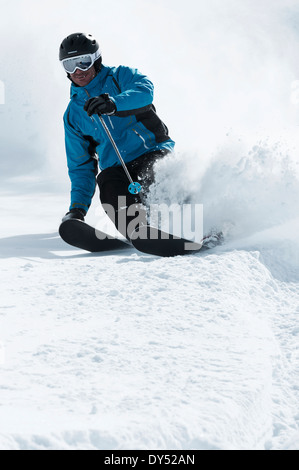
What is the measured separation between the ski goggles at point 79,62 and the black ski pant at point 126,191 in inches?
32.4

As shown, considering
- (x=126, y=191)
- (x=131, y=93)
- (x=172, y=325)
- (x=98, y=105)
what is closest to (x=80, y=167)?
(x=126, y=191)

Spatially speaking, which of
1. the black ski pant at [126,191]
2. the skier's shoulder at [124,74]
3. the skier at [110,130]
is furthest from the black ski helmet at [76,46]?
the black ski pant at [126,191]

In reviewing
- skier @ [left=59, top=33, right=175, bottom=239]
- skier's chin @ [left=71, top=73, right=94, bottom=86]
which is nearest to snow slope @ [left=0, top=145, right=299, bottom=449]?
skier @ [left=59, top=33, right=175, bottom=239]

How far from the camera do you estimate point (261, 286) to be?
9.47ft

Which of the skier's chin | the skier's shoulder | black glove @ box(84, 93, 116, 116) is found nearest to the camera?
black glove @ box(84, 93, 116, 116)

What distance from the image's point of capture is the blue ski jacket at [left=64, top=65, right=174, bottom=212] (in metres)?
4.06

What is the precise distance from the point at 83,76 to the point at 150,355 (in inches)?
109

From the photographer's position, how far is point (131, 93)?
153 inches

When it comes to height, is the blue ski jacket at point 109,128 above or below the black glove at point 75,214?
above

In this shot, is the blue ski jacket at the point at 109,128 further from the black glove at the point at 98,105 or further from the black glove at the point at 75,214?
the black glove at the point at 98,105

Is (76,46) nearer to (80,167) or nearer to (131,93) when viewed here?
(131,93)

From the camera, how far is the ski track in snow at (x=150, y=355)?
1440 mm

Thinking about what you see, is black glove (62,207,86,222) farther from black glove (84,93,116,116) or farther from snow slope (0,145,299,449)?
black glove (84,93,116,116)
